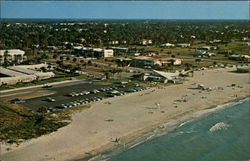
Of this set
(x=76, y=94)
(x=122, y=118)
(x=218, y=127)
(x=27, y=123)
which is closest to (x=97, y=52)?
(x=76, y=94)

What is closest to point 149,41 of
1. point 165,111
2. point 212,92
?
point 212,92

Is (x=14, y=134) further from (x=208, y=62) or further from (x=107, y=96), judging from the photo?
(x=208, y=62)

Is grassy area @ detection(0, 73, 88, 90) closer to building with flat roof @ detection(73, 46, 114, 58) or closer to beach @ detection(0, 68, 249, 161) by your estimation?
beach @ detection(0, 68, 249, 161)

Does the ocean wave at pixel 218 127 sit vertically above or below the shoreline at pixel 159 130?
below

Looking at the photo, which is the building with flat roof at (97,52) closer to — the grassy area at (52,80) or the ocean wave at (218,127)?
the grassy area at (52,80)

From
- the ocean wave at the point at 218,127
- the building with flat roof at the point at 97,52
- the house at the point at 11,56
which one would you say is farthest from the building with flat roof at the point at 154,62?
the ocean wave at the point at 218,127

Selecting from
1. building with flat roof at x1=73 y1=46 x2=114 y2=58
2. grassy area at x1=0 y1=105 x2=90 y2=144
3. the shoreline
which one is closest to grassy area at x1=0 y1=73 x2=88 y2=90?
grassy area at x1=0 y1=105 x2=90 y2=144
